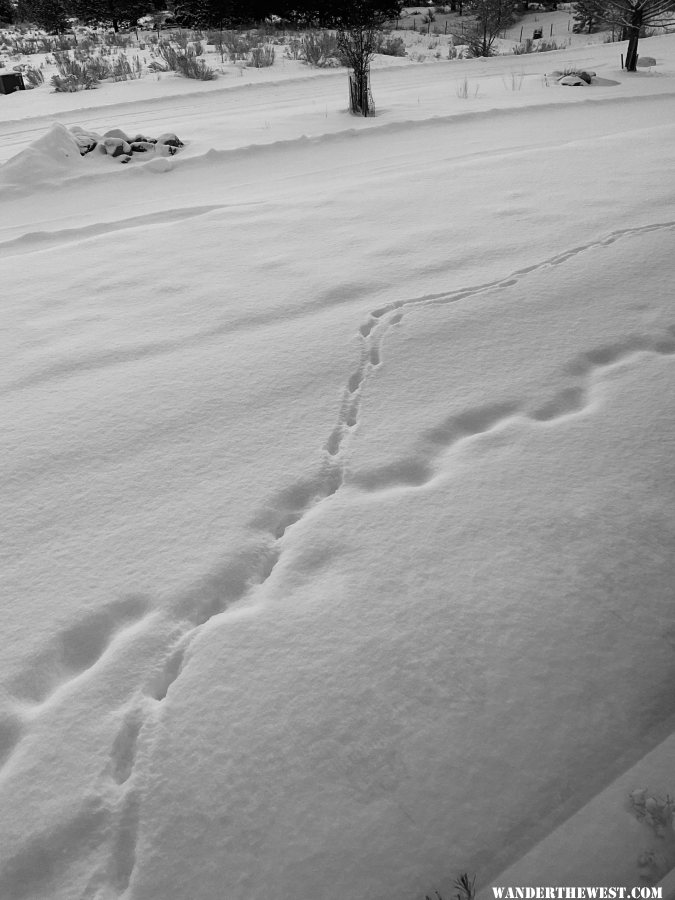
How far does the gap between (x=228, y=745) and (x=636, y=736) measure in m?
0.77

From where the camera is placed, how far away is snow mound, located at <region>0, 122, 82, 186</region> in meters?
4.97

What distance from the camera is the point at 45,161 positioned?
5.18 m

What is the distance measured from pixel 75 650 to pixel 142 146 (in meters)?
4.98

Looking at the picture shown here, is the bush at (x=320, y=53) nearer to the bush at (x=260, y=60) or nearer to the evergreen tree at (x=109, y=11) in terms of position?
the bush at (x=260, y=60)

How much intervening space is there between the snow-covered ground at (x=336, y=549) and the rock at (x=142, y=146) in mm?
2149

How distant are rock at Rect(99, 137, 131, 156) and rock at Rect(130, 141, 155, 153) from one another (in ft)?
0.19

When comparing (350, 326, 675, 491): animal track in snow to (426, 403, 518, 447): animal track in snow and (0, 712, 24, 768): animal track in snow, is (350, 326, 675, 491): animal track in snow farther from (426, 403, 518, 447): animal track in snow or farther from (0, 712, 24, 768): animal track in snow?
(0, 712, 24, 768): animal track in snow

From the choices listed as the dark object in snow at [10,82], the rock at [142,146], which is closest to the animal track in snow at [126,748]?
the rock at [142,146]

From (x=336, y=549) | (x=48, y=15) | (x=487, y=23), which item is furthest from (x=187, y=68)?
(x=48, y=15)

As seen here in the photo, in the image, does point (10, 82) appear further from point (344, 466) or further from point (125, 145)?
point (344, 466)

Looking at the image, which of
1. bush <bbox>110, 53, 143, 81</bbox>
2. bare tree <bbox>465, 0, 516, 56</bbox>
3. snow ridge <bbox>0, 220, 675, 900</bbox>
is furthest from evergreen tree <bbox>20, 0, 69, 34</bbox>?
snow ridge <bbox>0, 220, 675, 900</bbox>

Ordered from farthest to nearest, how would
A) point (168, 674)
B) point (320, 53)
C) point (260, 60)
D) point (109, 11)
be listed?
point (109, 11) → point (320, 53) → point (260, 60) → point (168, 674)

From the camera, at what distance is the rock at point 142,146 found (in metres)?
5.49

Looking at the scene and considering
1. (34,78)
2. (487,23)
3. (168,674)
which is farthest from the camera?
(487,23)
